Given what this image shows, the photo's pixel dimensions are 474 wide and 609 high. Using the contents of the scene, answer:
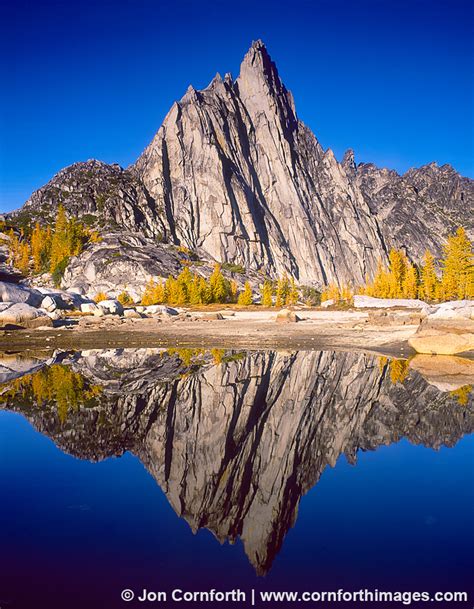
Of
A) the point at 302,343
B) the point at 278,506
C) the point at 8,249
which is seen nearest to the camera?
the point at 278,506

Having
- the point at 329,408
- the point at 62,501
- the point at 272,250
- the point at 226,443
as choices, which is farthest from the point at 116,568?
the point at 272,250

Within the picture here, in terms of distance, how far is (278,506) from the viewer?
7.07 meters

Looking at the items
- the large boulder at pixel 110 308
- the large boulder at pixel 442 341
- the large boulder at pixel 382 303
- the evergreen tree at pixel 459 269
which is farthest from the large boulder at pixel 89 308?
the evergreen tree at pixel 459 269

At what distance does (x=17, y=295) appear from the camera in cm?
4259

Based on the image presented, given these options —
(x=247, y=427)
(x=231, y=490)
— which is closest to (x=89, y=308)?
(x=247, y=427)

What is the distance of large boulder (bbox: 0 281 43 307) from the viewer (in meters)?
40.9

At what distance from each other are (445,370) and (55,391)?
49.8 ft

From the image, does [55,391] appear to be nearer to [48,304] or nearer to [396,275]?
[48,304]

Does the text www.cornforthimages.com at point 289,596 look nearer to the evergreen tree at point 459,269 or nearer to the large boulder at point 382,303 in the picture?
the large boulder at point 382,303

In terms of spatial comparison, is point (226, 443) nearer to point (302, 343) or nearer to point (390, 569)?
point (390, 569)

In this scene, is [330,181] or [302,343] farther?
[330,181]

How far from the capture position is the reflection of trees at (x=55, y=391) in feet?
43.6

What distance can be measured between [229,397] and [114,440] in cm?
485

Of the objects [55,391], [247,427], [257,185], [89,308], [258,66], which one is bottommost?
[55,391]
